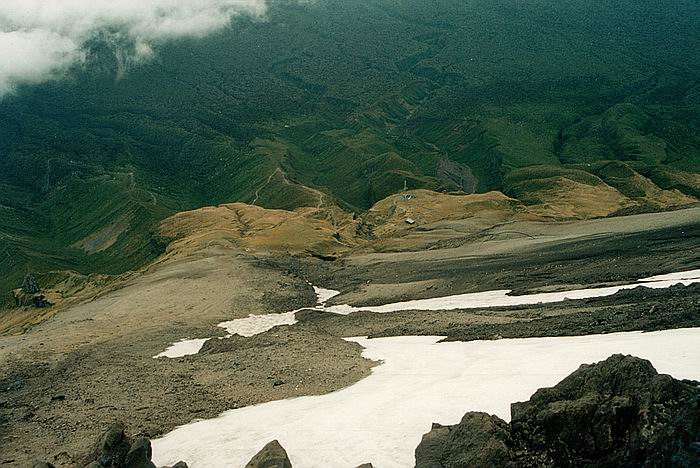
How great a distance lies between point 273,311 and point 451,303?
16.4m

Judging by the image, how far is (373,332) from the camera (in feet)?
115

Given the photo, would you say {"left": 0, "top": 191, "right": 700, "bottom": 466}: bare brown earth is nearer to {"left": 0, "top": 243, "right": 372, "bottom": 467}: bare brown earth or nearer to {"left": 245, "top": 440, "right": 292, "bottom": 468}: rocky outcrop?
{"left": 0, "top": 243, "right": 372, "bottom": 467}: bare brown earth

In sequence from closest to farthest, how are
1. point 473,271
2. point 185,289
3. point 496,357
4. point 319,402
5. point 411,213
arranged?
point 319,402
point 496,357
point 473,271
point 185,289
point 411,213

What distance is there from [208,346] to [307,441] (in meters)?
20.5

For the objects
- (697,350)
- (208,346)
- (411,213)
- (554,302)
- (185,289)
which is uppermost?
(697,350)

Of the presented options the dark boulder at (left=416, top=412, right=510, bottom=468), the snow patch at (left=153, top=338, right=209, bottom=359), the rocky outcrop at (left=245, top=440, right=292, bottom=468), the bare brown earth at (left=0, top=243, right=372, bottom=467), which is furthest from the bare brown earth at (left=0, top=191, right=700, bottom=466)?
the dark boulder at (left=416, top=412, right=510, bottom=468)

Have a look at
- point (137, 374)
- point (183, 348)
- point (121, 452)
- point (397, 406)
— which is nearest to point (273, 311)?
point (183, 348)

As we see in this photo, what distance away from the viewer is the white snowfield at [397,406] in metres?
14.7

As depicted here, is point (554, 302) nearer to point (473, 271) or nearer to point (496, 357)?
point (496, 357)

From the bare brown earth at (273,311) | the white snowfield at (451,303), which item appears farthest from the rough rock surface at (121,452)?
the white snowfield at (451,303)

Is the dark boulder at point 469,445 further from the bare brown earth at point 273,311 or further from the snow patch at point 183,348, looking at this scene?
the snow patch at point 183,348

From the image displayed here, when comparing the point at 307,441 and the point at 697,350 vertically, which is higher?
the point at 697,350

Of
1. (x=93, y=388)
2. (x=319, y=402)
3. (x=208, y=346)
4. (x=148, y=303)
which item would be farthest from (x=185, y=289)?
(x=319, y=402)

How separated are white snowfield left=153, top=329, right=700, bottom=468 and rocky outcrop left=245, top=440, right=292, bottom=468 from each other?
1.98 feet
